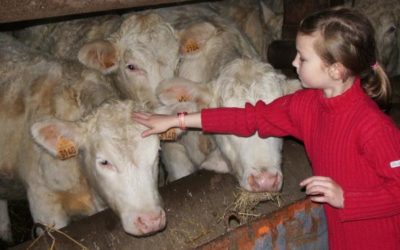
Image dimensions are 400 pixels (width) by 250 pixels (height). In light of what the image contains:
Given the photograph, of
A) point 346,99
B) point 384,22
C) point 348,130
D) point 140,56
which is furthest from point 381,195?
point 384,22

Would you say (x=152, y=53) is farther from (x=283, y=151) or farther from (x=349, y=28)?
(x=349, y=28)

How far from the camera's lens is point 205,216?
11.5 ft

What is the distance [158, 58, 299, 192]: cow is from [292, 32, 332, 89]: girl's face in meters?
1.00

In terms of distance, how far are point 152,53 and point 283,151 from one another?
5.71 ft

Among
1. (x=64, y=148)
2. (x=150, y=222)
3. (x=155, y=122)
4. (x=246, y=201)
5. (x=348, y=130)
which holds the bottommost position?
(x=246, y=201)

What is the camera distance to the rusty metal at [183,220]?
121 inches

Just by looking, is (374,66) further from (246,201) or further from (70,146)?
(70,146)

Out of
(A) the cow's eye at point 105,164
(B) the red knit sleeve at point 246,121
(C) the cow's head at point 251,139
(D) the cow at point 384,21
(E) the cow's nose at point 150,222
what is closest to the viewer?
(E) the cow's nose at point 150,222

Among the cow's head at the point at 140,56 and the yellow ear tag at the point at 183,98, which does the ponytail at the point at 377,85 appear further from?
the cow's head at the point at 140,56

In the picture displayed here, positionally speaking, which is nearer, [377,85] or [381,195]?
[381,195]

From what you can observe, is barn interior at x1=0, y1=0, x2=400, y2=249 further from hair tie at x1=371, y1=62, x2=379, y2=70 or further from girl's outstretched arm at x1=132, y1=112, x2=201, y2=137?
hair tie at x1=371, y1=62, x2=379, y2=70

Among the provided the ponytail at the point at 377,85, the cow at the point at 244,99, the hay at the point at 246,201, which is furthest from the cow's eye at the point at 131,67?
the ponytail at the point at 377,85

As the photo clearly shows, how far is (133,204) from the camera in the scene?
318 cm

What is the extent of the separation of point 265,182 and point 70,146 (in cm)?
144
